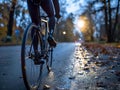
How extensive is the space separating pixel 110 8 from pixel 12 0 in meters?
13.3

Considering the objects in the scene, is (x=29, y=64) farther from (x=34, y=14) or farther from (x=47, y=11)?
(x=47, y=11)

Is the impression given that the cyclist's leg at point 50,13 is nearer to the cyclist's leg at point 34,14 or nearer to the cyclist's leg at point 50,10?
the cyclist's leg at point 50,10

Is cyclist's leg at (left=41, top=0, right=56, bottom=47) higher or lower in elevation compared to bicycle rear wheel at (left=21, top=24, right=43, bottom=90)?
higher

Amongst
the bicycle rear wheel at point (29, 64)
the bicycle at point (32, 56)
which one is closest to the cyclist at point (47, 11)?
the bicycle at point (32, 56)

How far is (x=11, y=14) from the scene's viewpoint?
4300 centimetres

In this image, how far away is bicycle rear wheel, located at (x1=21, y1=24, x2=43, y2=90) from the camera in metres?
4.09

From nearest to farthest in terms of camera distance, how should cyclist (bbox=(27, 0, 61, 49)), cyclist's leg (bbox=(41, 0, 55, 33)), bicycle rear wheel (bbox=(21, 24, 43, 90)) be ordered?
1. bicycle rear wheel (bbox=(21, 24, 43, 90))
2. cyclist (bbox=(27, 0, 61, 49))
3. cyclist's leg (bbox=(41, 0, 55, 33))

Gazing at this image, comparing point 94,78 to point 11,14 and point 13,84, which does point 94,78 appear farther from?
point 11,14

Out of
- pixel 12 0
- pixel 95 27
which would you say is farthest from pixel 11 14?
pixel 95 27

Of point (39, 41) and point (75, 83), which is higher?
point (39, 41)

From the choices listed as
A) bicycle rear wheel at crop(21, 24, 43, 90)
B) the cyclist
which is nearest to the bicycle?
bicycle rear wheel at crop(21, 24, 43, 90)

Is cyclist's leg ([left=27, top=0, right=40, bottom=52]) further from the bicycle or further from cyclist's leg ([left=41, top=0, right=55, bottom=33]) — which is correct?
cyclist's leg ([left=41, top=0, right=55, bottom=33])

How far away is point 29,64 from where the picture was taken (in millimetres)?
4812

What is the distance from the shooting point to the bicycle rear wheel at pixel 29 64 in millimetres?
4094
